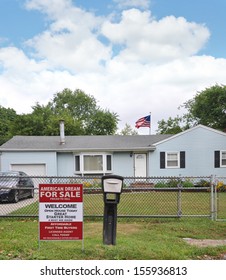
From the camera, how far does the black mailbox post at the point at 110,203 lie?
5.88 metres

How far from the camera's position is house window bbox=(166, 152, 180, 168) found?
21703 mm

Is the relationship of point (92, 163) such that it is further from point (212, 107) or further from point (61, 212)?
point (212, 107)

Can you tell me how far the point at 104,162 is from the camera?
2169 centimetres

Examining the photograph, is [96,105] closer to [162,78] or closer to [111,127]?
[111,127]

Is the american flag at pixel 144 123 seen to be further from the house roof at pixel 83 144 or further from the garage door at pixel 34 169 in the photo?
the garage door at pixel 34 169

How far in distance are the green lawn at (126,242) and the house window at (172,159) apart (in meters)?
12.7

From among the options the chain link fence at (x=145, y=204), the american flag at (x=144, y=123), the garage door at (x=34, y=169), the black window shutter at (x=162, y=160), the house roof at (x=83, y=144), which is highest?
the american flag at (x=144, y=123)

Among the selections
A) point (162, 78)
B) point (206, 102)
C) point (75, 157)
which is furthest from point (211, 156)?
point (206, 102)

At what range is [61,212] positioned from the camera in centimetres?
567

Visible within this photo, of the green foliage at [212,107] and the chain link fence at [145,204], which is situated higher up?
the green foliage at [212,107]

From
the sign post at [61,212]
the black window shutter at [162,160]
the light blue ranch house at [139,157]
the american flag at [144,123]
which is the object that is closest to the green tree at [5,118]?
the american flag at [144,123]

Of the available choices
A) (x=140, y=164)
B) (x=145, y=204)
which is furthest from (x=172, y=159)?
(x=145, y=204)

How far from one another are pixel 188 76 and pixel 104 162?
1040cm

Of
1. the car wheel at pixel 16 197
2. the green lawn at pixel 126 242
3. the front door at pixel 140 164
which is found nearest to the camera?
the green lawn at pixel 126 242
